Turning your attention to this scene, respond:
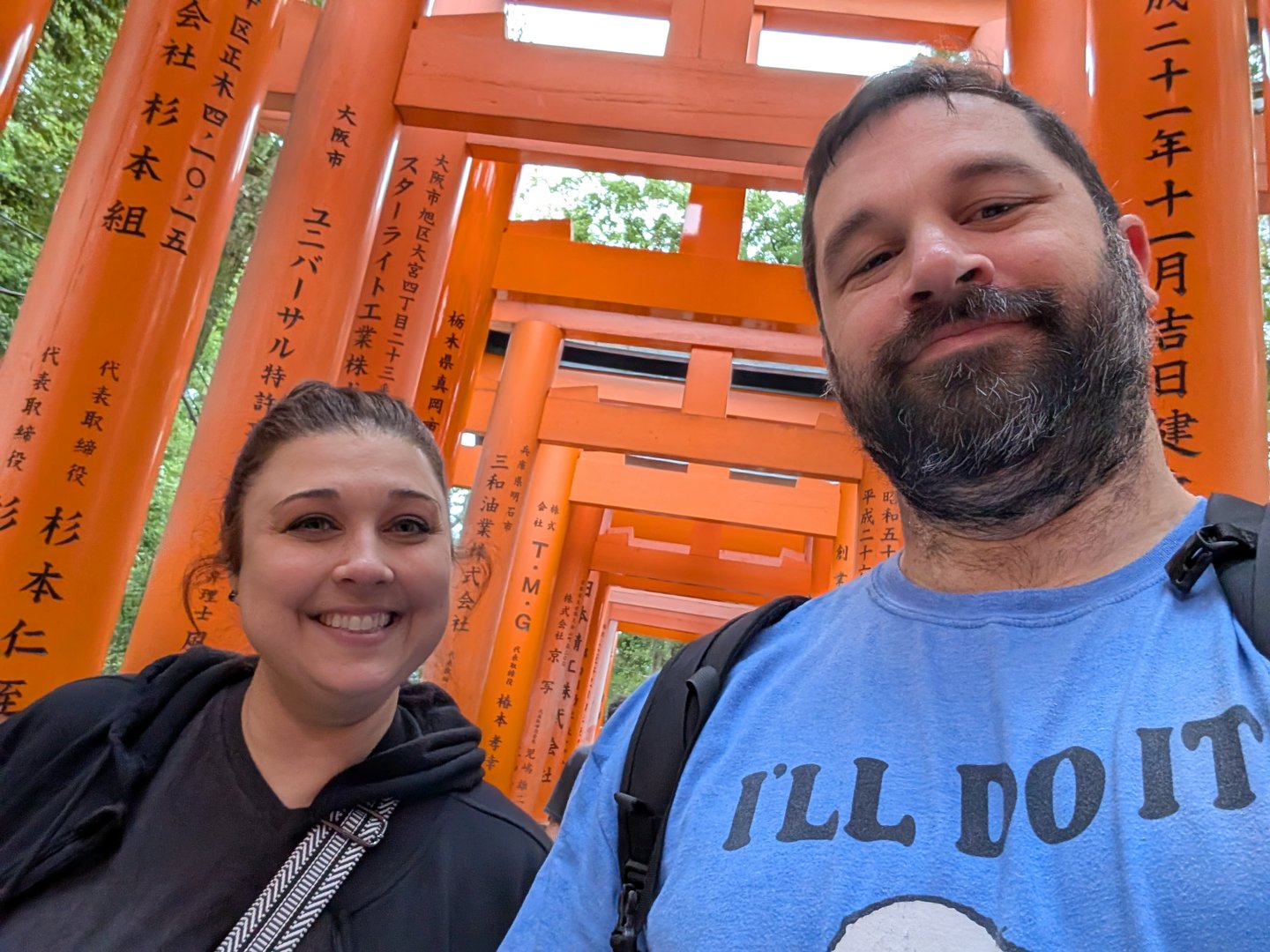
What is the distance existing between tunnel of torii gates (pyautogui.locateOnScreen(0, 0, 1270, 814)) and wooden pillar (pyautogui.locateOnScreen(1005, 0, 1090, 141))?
11 mm

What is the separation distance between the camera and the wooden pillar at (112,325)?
7.54 ft

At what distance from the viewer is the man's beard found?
0.81 meters

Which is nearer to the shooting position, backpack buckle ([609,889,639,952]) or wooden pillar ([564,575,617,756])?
backpack buckle ([609,889,639,952])

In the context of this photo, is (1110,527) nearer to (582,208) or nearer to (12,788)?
(12,788)

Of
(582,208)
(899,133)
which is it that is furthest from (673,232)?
(899,133)

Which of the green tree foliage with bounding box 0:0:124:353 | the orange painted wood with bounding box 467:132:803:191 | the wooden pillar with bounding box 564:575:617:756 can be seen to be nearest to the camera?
the orange painted wood with bounding box 467:132:803:191

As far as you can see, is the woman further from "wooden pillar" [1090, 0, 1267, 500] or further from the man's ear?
"wooden pillar" [1090, 0, 1267, 500]

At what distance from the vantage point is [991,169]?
89 centimetres

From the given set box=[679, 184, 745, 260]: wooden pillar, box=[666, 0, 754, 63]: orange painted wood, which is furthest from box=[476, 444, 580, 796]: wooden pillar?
box=[666, 0, 754, 63]: orange painted wood

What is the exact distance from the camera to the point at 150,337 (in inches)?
98.8

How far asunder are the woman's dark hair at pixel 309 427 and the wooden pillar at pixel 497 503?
3978 mm

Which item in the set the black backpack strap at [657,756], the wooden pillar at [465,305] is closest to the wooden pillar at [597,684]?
the wooden pillar at [465,305]

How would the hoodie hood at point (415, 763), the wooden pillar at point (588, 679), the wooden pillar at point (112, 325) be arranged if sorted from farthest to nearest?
the wooden pillar at point (588, 679), the wooden pillar at point (112, 325), the hoodie hood at point (415, 763)

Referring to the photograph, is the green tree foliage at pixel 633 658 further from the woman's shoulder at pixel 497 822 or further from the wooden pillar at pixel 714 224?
the woman's shoulder at pixel 497 822
